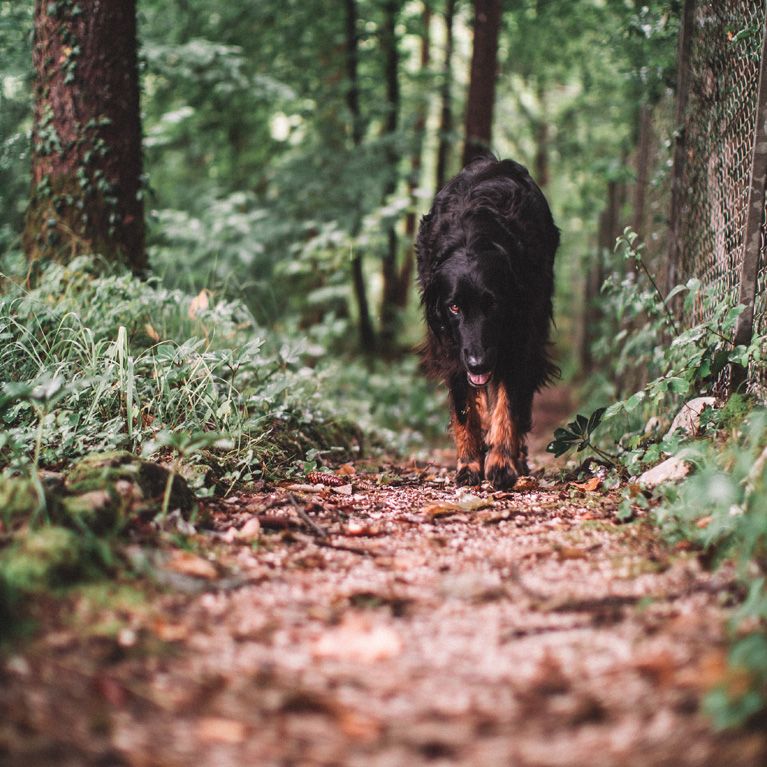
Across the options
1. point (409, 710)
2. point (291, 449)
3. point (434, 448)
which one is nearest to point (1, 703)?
point (409, 710)

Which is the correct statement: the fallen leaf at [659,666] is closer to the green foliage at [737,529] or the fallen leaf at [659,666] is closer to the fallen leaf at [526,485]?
the green foliage at [737,529]

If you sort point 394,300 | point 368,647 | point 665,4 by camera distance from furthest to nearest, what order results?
point 394,300 < point 665,4 < point 368,647

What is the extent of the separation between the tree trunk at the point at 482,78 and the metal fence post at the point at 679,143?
294 cm

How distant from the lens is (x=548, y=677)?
1.57 metres

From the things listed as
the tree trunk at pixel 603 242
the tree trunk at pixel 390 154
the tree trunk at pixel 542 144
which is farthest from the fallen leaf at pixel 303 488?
the tree trunk at pixel 542 144

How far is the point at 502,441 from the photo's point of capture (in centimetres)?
383

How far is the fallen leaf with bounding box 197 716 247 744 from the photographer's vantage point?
1.37 metres

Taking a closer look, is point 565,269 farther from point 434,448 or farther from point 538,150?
point 434,448

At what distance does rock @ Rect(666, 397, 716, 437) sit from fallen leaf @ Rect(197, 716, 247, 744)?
225 centimetres

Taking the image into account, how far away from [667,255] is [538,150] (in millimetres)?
13089

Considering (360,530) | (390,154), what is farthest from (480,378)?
(390,154)

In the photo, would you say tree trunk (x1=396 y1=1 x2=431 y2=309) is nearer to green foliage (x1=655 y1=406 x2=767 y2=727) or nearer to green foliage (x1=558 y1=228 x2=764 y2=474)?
green foliage (x1=558 y1=228 x2=764 y2=474)

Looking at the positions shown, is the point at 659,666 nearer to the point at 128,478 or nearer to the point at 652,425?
the point at 128,478

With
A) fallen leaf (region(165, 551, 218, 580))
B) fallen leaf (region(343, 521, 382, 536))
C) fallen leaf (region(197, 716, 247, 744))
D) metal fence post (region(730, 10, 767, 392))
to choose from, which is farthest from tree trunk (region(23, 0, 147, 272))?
fallen leaf (region(197, 716, 247, 744))
